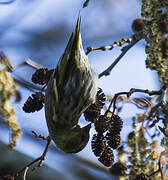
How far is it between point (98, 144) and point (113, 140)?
0.04 meters

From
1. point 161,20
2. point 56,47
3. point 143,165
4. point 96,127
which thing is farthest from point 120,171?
point 56,47

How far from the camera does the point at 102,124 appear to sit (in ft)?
2.71

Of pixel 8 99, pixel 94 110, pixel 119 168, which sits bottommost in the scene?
pixel 119 168

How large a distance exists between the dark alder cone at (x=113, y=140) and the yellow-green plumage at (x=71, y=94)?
0.20ft

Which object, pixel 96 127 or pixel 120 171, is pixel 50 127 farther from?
pixel 120 171

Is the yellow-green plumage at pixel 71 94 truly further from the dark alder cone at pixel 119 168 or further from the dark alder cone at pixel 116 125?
the dark alder cone at pixel 119 168

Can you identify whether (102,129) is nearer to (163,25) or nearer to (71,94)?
(71,94)

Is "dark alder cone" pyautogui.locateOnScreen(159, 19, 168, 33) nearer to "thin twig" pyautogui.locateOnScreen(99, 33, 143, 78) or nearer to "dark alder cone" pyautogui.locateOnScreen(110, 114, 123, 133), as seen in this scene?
"thin twig" pyautogui.locateOnScreen(99, 33, 143, 78)

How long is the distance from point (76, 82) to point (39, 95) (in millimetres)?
120

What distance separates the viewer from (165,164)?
44.5 inches

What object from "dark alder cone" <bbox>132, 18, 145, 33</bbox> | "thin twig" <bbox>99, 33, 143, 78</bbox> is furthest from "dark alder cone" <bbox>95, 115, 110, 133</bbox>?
"dark alder cone" <bbox>132, 18, 145, 33</bbox>

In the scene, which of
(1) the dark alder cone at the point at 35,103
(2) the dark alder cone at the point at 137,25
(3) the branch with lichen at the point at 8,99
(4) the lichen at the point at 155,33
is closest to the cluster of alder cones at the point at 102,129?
(1) the dark alder cone at the point at 35,103

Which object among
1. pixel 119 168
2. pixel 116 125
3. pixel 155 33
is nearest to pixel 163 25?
pixel 155 33

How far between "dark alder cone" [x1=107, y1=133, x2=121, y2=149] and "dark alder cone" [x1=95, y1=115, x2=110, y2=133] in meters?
0.02
